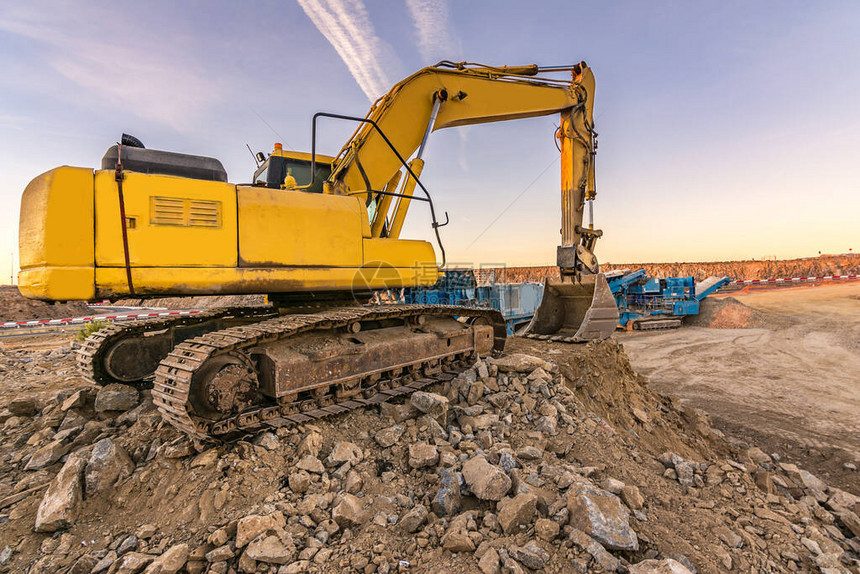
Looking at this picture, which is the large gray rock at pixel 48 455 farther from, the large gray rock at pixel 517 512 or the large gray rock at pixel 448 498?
the large gray rock at pixel 517 512

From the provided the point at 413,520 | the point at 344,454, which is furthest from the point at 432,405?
the point at 413,520

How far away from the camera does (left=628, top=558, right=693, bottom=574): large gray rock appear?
2.07m

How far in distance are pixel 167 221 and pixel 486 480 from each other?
2967 mm

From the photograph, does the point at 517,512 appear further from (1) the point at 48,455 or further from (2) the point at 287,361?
(1) the point at 48,455

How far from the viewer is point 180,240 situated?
3182mm

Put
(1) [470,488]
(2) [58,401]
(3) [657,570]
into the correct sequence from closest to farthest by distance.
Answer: (3) [657,570] < (1) [470,488] < (2) [58,401]

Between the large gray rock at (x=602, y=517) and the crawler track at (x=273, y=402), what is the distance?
1841 millimetres

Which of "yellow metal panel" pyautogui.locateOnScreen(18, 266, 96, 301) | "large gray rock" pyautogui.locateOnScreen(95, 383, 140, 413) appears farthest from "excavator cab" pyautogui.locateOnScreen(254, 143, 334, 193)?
"large gray rock" pyautogui.locateOnScreen(95, 383, 140, 413)

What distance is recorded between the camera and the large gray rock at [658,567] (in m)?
2.07

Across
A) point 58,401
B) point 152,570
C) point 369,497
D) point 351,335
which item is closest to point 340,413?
point 351,335

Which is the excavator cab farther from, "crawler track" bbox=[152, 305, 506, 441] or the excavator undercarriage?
"crawler track" bbox=[152, 305, 506, 441]

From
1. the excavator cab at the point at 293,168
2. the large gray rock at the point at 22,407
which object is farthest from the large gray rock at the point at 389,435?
the large gray rock at the point at 22,407

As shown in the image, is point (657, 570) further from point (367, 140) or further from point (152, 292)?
point (367, 140)

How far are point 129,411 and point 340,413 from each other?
192 centimetres
